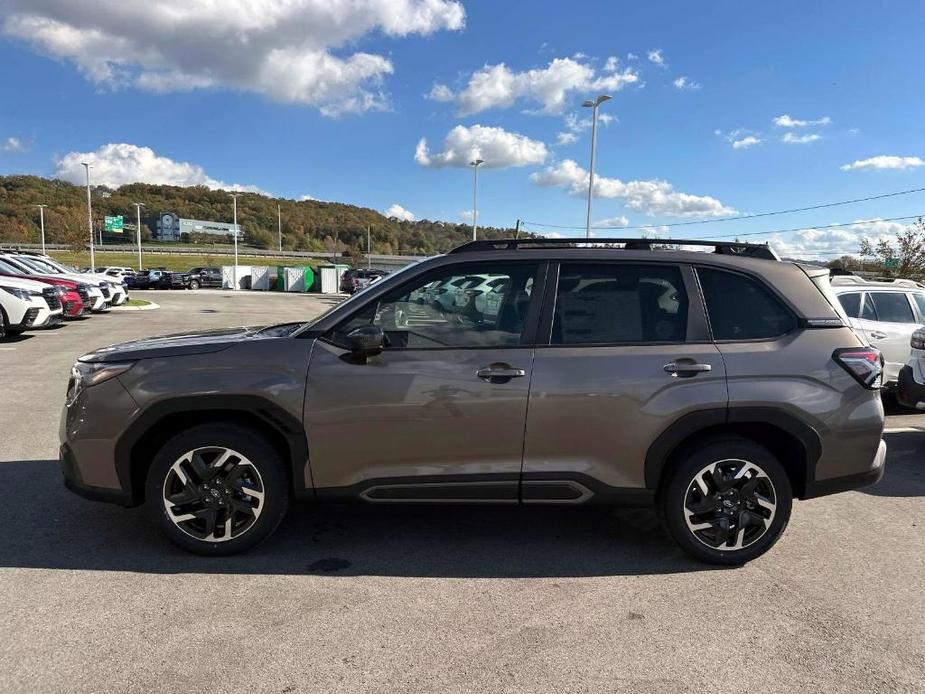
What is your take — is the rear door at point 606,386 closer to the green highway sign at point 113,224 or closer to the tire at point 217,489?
the tire at point 217,489

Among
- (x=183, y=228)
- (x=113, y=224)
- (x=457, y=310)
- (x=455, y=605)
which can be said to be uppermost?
(x=183, y=228)

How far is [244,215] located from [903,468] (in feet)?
445

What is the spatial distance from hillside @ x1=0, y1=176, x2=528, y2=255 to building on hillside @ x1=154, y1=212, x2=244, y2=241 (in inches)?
96.5

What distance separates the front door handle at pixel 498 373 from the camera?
3320 mm

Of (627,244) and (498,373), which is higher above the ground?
(627,244)

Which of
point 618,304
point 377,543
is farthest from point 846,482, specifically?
point 377,543

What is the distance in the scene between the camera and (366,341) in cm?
325

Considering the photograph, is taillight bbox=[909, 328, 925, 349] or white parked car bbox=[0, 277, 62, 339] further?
white parked car bbox=[0, 277, 62, 339]

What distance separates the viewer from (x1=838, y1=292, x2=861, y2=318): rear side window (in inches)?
311

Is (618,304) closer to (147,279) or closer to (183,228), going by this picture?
(147,279)

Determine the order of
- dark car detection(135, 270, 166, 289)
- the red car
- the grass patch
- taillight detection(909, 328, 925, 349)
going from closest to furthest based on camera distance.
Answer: taillight detection(909, 328, 925, 349) → the red car → dark car detection(135, 270, 166, 289) → the grass patch

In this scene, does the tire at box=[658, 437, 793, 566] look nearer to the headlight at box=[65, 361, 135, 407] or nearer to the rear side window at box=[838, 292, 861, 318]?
the headlight at box=[65, 361, 135, 407]

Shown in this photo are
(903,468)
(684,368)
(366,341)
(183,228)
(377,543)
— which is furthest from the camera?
(183,228)

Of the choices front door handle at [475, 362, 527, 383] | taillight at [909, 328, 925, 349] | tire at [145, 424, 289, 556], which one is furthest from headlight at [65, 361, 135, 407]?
taillight at [909, 328, 925, 349]
